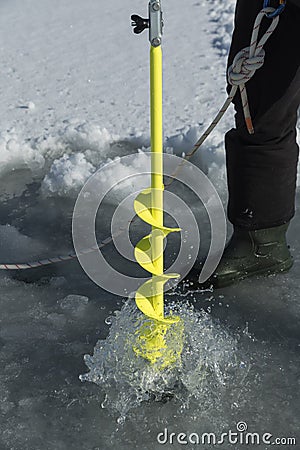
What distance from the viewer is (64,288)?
84.5 inches

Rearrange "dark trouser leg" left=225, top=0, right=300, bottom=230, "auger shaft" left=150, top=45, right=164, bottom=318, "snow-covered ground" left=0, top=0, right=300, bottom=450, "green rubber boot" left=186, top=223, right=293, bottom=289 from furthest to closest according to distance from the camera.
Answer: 1. "green rubber boot" left=186, top=223, right=293, bottom=289
2. "dark trouser leg" left=225, top=0, right=300, bottom=230
3. "snow-covered ground" left=0, top=0, right=300, bottom=450
4. "auger shaft" left=150, top=45, right=164, bottom=318

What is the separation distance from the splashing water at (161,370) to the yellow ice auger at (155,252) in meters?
0.02

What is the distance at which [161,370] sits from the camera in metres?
1.72

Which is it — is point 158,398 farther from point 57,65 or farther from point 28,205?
point 57,65

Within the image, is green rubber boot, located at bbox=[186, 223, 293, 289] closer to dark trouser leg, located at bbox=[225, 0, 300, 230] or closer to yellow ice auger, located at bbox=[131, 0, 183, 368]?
dark trouser leg, located at bbox=[225, 0, 300, 230]

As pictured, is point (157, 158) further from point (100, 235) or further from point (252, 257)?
point (100, 235)

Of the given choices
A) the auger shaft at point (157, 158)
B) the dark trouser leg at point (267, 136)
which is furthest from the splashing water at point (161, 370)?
the dark trouser leg at point (267, 136)

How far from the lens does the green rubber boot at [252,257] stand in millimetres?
2146

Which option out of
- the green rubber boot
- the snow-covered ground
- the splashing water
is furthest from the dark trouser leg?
the splashing water

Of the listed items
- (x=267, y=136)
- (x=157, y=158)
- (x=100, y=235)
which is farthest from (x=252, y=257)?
(x=157, y=158)

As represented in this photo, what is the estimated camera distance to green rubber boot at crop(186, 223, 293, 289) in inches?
84.5

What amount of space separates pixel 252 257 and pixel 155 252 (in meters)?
0.63

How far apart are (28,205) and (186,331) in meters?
1.00

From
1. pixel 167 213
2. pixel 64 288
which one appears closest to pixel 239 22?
pixel 167 213
